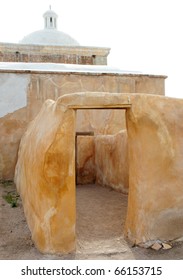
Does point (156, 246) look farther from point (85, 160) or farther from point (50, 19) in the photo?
point (50, 19)

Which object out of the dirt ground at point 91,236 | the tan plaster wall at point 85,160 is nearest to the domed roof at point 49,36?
A: the tan plaster wall at point 85,160

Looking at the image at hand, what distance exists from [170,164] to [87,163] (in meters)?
5.38

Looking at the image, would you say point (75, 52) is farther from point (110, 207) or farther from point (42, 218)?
point (42, 218)

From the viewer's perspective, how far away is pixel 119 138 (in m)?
8.12

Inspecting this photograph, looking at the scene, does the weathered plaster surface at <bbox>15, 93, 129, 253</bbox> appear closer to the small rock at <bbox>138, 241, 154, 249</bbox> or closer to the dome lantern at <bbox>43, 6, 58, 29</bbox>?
the small rock at <bbox>138, 241, 154, 249</bbox>

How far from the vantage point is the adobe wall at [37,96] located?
9.29m

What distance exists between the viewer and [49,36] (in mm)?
17844

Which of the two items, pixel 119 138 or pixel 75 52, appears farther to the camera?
pixel 75 52

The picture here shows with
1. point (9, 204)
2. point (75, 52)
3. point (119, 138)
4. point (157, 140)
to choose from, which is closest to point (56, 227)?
point (157, 140)

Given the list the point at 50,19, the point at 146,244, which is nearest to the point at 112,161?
the point at 146,244

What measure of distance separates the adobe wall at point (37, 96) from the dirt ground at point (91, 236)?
1.99 metres

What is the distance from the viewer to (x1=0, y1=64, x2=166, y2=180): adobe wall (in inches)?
366

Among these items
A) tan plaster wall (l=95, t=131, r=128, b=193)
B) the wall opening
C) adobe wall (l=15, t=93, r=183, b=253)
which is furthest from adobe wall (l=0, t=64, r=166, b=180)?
adobe wall (l=15, t=93, r=183, b=253)

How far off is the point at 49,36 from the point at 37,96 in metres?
9.43
